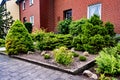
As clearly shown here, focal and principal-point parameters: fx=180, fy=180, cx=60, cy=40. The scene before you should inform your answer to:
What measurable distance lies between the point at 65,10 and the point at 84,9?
3062 mm

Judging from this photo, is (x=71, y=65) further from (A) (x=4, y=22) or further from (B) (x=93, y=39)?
(A) (x=4, y=22)

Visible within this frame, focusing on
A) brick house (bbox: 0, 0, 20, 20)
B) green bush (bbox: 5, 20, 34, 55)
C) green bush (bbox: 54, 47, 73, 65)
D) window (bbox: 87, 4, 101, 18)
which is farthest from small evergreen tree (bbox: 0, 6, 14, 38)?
green bush (bbox: 54, 47, 73, 65)

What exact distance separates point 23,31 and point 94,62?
3.95 meters

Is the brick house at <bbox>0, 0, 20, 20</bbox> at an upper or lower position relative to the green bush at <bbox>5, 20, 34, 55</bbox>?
upper

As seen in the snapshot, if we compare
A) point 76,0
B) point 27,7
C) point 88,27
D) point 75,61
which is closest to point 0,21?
point 27,7

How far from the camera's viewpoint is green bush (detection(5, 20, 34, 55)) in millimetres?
7961

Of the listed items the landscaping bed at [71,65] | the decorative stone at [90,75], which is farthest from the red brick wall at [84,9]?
the decorative stone at [90,75]

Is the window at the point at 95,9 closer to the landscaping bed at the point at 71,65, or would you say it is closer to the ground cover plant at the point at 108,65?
the landscaping bed at the point at 71,65

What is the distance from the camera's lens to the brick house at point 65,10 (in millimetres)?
10047

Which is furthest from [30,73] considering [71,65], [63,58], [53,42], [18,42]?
[53,42]

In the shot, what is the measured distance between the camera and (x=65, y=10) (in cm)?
1502

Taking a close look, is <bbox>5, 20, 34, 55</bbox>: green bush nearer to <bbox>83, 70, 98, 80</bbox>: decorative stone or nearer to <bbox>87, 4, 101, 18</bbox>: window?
<bbox>83, 70, 98, 80</bbox>: decorative stone

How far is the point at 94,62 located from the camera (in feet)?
19.5

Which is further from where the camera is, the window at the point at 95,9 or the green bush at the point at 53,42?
the window at the point at 95,9
